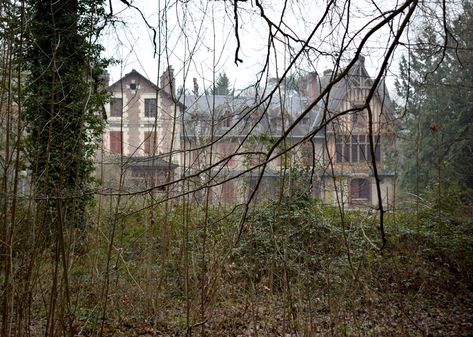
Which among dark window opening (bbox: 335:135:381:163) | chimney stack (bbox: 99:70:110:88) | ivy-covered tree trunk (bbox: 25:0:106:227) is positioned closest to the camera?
ivy-covered tree trunk (bbox: 25:0:106:227)

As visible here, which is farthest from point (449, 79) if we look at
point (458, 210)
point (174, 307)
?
point (174, 307)

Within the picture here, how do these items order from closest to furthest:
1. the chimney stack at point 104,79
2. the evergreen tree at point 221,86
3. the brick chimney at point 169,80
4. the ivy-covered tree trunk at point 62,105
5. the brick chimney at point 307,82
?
the ivy-covered tree trunk at point 62,105, the brick chimney at point 169,80, the brick chimney at point 307,82, the evergreen tree at point 221,86, the chimney stack at point 104,79

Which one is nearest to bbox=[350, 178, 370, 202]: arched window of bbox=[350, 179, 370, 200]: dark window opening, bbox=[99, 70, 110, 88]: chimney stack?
bbox=[350, 179, 370, 200]: dark window opening

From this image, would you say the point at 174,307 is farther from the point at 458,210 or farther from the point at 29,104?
the point at 458,210

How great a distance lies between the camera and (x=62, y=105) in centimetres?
285

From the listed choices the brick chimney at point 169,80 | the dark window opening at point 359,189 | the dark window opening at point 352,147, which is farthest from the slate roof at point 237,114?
the dark window opening at point 359,189

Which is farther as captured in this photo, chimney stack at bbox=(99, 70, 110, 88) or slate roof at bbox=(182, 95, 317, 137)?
chimney stack at bbox=(99, 70, 110, 88)

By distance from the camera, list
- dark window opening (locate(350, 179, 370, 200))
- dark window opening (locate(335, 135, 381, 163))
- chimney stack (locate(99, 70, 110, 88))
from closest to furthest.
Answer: dark window opening (locate(335, 135, 381, 163)), chimney stack (locate(99, 70, 110, 88)), dark window opening (locate(350, 179, 370, 200))

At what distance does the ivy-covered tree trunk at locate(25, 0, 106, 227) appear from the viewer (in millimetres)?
2504

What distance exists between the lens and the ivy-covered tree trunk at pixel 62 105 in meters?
2.50

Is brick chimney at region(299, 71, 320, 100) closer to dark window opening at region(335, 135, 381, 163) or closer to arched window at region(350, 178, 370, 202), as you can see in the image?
dark window opening at region(335, 135, 381, 163)

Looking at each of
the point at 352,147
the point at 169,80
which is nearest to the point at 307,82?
the point at 169,80

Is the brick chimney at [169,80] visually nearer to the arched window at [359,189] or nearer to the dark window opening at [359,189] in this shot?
the arched window at [359,189]

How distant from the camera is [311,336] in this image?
3176 millimetres
